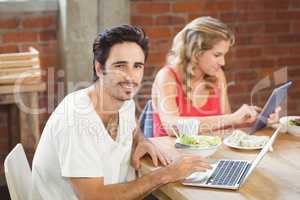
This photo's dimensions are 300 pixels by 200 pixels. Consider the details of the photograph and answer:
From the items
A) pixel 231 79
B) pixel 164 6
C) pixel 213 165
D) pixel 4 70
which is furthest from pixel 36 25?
pixel 213 165

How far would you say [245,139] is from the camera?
2.53 metres

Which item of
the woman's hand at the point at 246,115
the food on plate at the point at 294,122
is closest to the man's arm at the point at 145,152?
the woman's hand at the point at 246,115

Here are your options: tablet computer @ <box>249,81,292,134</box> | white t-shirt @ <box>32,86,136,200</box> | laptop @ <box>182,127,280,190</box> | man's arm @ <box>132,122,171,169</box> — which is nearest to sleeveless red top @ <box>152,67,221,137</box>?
tablet computer @ <box>249,81,292,134</box>

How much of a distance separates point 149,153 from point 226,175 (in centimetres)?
36

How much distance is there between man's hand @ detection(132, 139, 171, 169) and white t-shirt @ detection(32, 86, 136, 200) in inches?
1.3

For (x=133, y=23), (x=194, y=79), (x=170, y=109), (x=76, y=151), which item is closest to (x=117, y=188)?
(x=76, y=151)

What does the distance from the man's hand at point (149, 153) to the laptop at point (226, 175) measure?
21 cm

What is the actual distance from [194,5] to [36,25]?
103cm

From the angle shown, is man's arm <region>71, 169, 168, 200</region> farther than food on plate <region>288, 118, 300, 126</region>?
No

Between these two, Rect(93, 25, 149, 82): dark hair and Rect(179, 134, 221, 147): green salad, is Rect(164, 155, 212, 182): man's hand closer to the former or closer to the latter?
Rect(179, 134, 221, 147): green salad

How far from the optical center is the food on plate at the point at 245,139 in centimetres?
249

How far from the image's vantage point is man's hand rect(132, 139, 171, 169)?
235 centimetres

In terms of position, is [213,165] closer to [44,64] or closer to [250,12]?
[44,64]

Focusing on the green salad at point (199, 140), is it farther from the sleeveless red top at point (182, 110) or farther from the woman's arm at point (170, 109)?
the sleeveless red top at point (182, 110)
